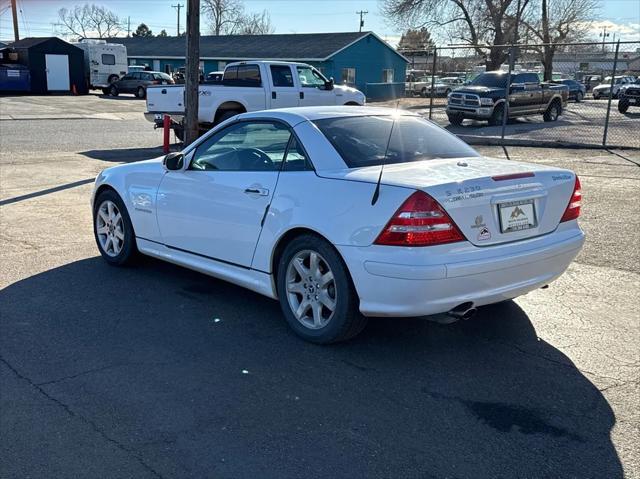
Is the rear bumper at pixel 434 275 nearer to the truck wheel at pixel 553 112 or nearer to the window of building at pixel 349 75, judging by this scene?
the truck wheel at pixel 553 112

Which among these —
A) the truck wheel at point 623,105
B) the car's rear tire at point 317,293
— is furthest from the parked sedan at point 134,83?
the car's rear tire at point 317,293

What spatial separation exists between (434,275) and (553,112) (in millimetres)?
23767

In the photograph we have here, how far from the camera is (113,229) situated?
6281 mm

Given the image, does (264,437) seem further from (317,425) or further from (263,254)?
(263,254)

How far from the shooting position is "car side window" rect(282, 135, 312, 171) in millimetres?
4625

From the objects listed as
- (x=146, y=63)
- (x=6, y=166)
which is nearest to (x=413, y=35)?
(x=146, y=63)

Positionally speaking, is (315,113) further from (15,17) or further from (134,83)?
(15,17)

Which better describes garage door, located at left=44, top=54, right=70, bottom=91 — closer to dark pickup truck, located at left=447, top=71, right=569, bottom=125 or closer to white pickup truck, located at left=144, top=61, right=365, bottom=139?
white pickup truck, located at left=144, top=61, right=365, bottom=139

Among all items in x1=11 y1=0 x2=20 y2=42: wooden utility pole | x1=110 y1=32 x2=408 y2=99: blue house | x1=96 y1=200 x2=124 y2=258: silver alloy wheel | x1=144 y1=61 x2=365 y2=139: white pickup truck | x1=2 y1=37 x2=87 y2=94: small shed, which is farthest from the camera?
x1=11 y1=0 x2=20 y2=42: wooden utility pole

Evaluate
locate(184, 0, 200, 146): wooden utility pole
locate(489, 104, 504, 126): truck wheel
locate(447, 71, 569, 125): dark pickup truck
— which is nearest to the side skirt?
locate(184, 0, 200, 146): wooden utility pole

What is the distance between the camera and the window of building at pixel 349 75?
4978 centimetres

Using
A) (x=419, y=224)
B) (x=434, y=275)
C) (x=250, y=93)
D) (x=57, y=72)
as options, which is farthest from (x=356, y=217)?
(x=57, y=72)

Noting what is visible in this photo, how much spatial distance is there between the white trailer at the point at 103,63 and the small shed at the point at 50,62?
1473 mm

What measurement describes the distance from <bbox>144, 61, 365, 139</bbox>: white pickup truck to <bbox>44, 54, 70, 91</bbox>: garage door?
2894 centimetres
